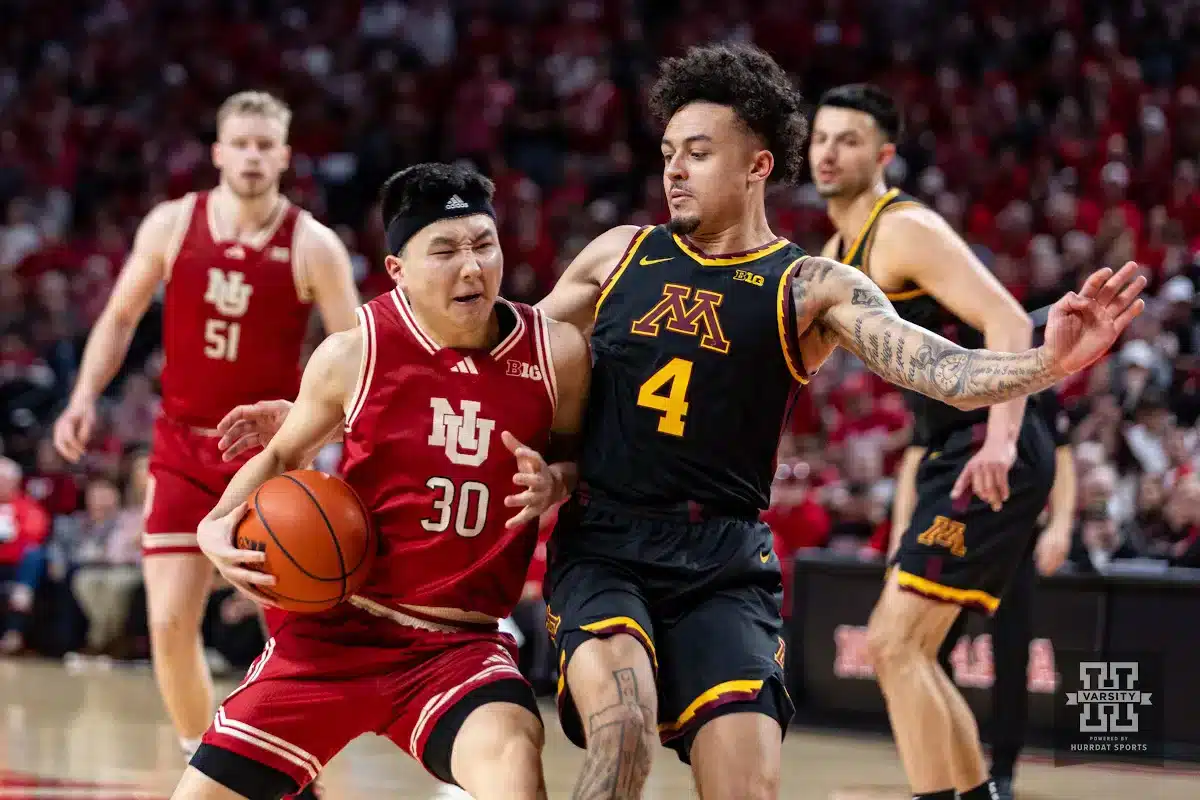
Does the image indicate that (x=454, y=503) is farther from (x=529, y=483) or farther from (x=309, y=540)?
(x=309, y=540)

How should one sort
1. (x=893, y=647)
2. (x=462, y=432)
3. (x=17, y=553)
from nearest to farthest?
(x=462, y=432) → (x=893, y=647) → (x=17, y=553)

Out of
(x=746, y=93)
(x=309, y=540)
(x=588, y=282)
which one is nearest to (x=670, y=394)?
(x=588, y=282)

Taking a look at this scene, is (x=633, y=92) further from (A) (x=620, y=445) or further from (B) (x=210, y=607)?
(A) (x=620, y=445)

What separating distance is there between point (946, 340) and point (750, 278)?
1.76 ft

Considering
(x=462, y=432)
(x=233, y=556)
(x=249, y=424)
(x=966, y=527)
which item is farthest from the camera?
(x=966, y=527)

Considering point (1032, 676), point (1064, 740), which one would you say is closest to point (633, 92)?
point (1032, 676)

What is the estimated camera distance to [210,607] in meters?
10.3

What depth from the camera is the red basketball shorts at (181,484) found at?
5.68 meters

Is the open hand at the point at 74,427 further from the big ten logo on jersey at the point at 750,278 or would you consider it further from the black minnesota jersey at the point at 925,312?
the big ten logo on jersey at the point at 750,278

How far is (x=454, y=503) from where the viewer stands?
3898 millimetres

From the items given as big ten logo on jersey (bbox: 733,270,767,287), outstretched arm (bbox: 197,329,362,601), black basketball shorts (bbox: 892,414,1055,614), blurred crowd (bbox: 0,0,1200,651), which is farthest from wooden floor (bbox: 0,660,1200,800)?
big ten logo on jersey (bbox: 733,270,767,287)

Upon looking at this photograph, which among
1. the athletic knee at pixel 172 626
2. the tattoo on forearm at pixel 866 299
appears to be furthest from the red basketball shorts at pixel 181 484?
the tattoo on forearm at pixel 866 299

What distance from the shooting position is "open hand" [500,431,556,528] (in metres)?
3.75

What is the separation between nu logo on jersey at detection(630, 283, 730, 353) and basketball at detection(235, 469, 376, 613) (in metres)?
0.82
